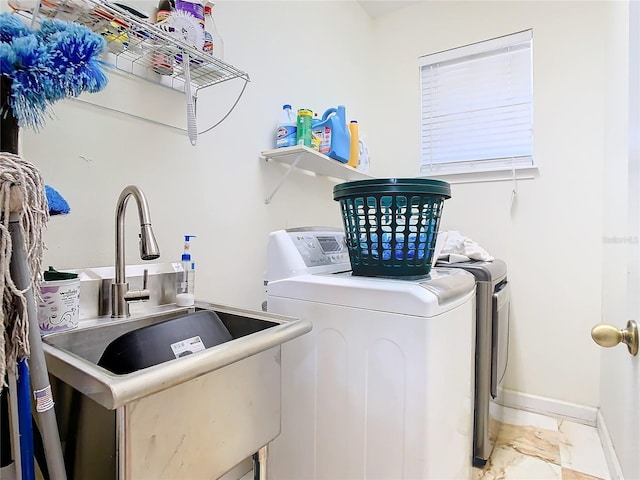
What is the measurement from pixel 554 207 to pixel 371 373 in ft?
5.96

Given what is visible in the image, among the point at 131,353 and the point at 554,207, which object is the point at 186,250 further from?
the point at 554,207

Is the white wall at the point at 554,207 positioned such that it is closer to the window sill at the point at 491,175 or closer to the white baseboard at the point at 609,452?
the window sill at the point at 491,175

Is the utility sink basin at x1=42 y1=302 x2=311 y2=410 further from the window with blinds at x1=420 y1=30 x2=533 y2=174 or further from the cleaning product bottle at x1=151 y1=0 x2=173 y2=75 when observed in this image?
the window with blinds at x1=420 y1=30 x2=533 y2=174

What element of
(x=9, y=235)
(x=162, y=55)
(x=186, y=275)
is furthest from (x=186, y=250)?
(x=9, y=235)

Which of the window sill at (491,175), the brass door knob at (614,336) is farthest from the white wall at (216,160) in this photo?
the brass door knob at (614,336)

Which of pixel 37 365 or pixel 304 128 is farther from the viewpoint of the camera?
pixel 304 128

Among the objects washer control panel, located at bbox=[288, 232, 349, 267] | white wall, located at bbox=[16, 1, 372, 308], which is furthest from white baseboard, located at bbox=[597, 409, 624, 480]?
white wall, located at bbox=[16, 1, 372, 308]

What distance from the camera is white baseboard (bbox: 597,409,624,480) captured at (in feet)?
5.25

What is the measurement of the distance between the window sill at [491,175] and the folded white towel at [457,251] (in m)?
0.61

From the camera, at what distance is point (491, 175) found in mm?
2465

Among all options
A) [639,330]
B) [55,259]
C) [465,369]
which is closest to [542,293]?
[465,369]

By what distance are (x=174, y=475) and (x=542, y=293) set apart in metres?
2.33

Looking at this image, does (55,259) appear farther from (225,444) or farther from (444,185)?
(444,185)

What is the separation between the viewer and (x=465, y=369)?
4.47ft
